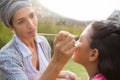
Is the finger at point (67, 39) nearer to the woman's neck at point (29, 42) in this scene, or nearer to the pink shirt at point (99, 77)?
the pink shirt at point (99, 77)

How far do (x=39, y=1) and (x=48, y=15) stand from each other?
9cm

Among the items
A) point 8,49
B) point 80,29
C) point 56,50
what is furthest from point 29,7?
point 80,29

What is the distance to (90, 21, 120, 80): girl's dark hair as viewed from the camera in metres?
0.95

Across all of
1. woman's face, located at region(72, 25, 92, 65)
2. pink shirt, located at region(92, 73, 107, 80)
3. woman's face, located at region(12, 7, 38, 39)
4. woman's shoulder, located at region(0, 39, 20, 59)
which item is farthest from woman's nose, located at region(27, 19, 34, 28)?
pink shirt, located at region(92, 73, 107, 80)

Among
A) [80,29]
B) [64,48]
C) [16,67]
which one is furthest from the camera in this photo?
[80,29]

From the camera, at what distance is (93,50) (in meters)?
1.00

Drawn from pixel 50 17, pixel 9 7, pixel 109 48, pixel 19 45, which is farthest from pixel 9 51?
pixel 50 17

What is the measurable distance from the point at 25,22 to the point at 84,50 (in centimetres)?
28

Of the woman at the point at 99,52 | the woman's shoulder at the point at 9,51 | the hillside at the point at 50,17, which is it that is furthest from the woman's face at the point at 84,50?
the hillside at the point at 50,17

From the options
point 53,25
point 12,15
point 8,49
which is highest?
point 12,15

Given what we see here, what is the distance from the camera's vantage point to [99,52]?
0.98 m

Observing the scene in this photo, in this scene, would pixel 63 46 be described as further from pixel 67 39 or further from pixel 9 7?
pixel 9 7

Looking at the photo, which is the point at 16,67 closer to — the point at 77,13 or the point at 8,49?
the point at 8,49

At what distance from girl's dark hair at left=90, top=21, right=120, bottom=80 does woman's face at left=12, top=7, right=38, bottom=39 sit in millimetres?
284
